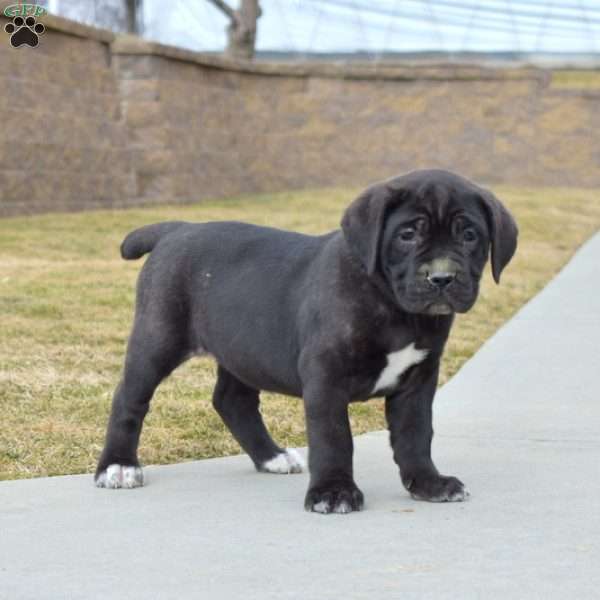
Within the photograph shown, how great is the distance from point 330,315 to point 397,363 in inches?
11.3

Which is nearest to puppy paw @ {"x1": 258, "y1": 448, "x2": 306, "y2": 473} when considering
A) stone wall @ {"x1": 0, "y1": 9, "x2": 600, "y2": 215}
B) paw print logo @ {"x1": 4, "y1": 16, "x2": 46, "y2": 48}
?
stone wall @ {"x1": 0, "y1": 9, "x2": 600, "y2": 215}

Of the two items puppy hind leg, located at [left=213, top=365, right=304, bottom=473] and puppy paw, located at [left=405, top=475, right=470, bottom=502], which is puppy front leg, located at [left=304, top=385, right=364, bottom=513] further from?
puppy hind leg, located at [left=213, top=365, right=304, bottom=473]

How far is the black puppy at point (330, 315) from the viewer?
4484 mm

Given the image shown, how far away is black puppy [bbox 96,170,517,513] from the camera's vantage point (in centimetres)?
448

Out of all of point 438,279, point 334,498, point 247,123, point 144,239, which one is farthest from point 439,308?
point 247,123

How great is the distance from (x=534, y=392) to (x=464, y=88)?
1899cm

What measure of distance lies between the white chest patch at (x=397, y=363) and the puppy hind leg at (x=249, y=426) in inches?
32.1

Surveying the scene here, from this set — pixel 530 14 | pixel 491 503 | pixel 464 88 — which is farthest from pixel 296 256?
pixel 530 14

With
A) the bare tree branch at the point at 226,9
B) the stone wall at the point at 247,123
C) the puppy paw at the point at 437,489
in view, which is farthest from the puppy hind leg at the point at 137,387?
the bare tree branch at the point at 226,9

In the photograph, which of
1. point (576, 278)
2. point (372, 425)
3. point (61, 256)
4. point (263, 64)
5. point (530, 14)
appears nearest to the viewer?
point (372, 425)

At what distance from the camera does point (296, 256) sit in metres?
5.06

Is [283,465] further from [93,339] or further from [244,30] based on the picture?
[244,30]

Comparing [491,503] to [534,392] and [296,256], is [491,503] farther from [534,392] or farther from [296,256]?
[534,392]

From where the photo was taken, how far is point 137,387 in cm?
516
